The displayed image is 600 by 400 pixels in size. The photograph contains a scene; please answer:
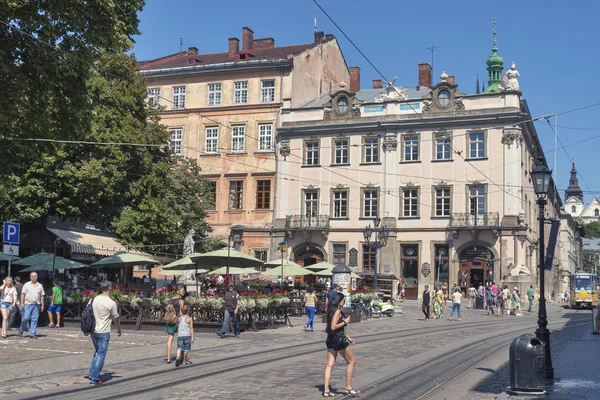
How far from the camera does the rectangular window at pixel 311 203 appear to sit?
165ft

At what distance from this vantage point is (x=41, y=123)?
16219 millimetres

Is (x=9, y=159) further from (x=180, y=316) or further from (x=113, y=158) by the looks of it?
(x=113, y=158)

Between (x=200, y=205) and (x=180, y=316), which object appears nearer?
(x=180, y=316)

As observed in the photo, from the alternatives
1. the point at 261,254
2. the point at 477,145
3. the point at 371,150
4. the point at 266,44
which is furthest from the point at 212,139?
the point at 477,145

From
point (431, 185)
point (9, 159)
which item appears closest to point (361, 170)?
point (431, 185)

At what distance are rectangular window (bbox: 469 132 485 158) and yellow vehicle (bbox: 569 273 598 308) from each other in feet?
44.1

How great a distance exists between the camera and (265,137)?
168ft

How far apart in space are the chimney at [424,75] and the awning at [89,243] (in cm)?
2842

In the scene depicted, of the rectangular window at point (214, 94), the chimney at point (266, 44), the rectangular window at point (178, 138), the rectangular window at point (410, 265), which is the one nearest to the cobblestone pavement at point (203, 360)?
the rectangular window at point (410, 265)

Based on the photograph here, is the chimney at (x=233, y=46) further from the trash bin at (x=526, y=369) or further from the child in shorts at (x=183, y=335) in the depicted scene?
the trash bin at (x=526, y=369)

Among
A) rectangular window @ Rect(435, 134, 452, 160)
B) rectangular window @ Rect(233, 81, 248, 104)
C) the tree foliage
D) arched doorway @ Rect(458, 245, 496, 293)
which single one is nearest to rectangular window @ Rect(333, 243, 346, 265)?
arched doorway @ Rect(458, 245, 496, 293)

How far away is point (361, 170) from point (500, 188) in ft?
30.3

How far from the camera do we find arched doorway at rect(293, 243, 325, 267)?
4981cm

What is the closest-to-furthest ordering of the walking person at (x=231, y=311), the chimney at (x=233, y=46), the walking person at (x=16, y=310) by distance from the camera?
1. the walking person at (x=231, y=311)
2. the walking person at (x=16, y=310)
3. the chimney at (x=233, y=46)
